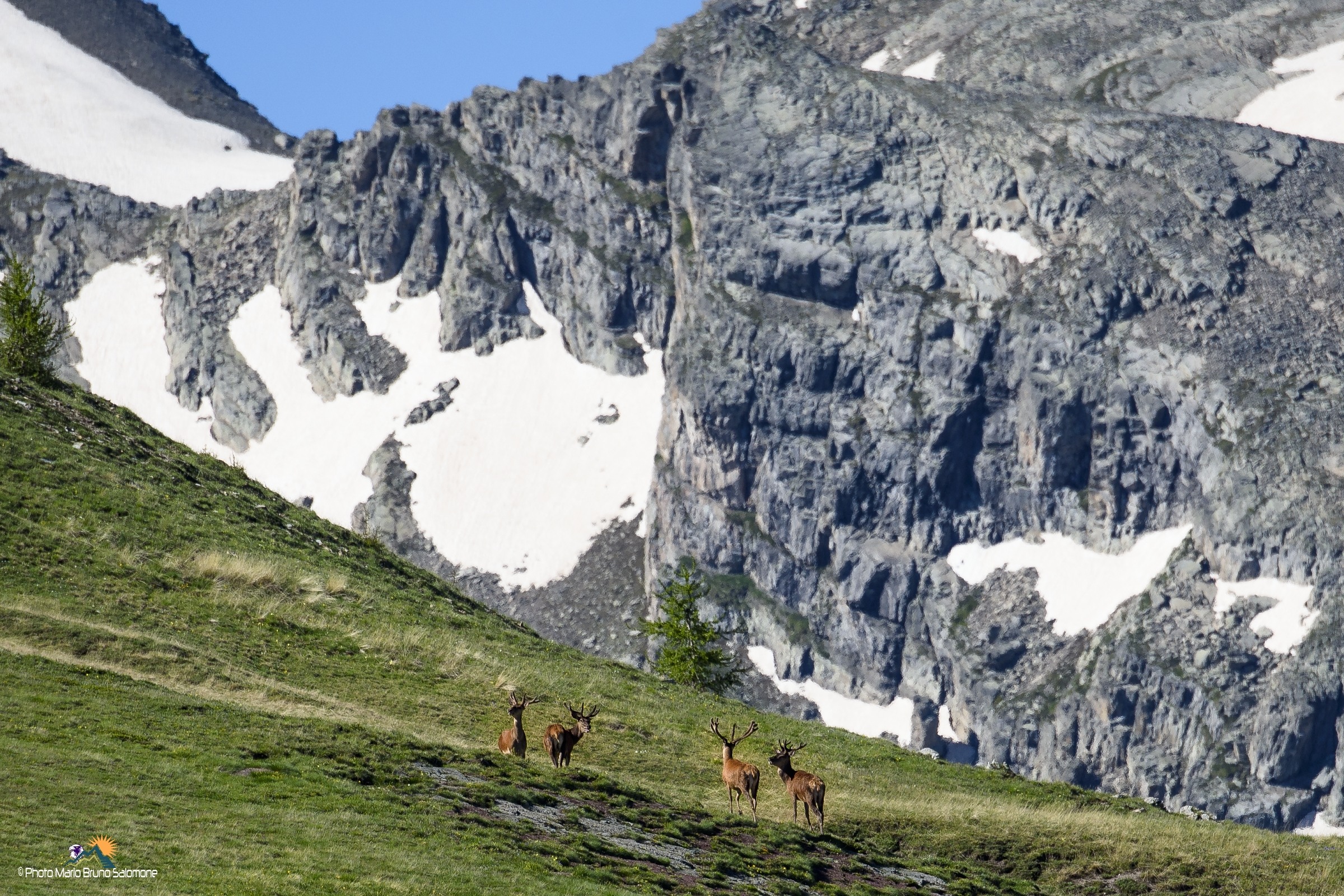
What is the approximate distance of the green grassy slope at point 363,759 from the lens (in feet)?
93.7

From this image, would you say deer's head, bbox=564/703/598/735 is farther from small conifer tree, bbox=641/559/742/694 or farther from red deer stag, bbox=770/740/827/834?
small conifer tree, bbox=641/559/742/694

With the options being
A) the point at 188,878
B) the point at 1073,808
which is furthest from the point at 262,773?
the point at 1073,808

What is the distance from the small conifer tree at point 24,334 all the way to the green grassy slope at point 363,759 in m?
9.33

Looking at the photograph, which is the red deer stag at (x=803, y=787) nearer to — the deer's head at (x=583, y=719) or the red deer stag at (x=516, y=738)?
the deer's head at (x=583, y=719)

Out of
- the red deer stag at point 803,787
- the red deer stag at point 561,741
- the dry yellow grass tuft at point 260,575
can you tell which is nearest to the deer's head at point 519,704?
the red deer stag at point 561,741

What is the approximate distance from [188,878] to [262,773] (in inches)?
299

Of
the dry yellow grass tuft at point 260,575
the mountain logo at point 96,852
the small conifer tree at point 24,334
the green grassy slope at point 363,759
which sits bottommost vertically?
the mountain logo at point 96,852

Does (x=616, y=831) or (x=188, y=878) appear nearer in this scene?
(x=188, y=878)

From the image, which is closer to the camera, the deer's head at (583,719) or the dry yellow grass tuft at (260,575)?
the deer's head at (583,719)

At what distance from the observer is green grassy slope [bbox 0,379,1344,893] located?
28547mm

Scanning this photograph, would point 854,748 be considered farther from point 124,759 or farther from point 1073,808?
point 124,759

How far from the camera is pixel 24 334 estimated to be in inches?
2773

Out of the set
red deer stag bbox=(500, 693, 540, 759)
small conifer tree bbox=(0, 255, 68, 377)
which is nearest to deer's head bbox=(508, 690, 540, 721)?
red deer stag bbox=(500, 693, 540, 759)

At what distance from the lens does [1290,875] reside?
37.2 m
